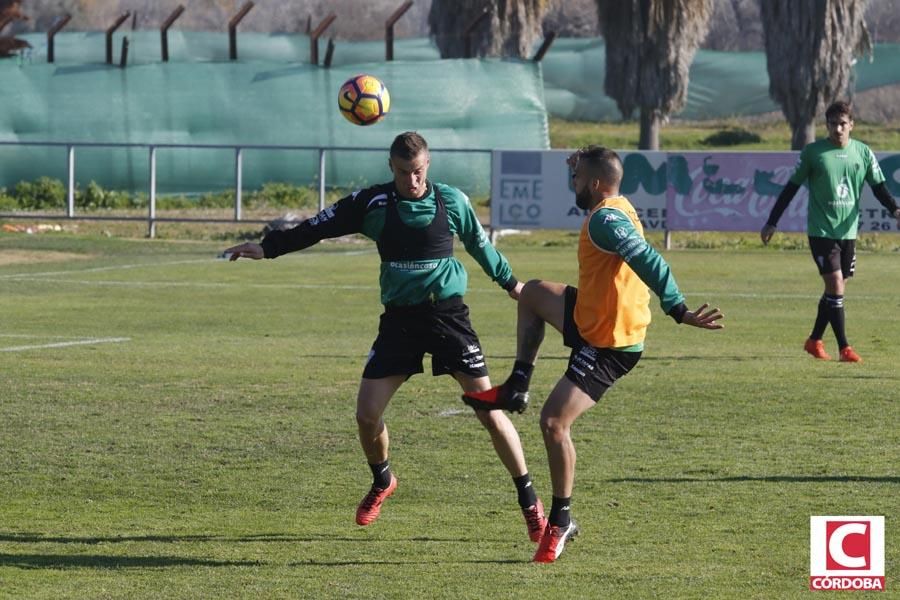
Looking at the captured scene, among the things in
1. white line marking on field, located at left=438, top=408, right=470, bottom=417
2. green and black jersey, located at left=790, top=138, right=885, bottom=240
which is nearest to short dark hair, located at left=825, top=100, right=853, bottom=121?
green and black jersey, located at left=790, top=138, right=885, bottom=240

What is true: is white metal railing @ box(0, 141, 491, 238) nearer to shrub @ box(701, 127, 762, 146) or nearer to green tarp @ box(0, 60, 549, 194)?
green tarp @ box(0, 60, 549, 194)

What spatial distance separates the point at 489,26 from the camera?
43125mm

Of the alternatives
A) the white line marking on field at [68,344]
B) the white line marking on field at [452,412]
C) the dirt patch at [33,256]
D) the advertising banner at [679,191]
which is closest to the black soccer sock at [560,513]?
the white line marking on field at [452,412]

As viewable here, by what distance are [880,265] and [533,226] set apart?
631cm

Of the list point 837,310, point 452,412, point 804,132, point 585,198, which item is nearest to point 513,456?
point 585,198

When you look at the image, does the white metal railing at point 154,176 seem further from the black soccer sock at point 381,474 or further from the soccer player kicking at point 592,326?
the soccer player kicking at point 592,326

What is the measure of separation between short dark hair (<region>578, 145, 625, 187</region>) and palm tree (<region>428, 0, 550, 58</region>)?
3533 centimetres

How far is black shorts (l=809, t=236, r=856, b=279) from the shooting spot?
14844 mm

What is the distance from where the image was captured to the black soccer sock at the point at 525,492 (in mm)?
8047

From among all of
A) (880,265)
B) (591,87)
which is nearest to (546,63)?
(591,87)

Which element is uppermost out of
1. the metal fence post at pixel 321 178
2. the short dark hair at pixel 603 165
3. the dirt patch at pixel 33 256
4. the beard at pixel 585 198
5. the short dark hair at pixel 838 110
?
the short dark hair at pixel 838 110

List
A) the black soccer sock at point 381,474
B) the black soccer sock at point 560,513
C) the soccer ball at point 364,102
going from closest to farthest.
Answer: the black soccer sock at point 560,513
the black soccer sock at point 381,474
the soccer ball at point 364,102

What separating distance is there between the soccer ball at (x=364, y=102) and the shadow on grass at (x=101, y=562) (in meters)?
8.76

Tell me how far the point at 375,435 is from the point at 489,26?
35447 mm
